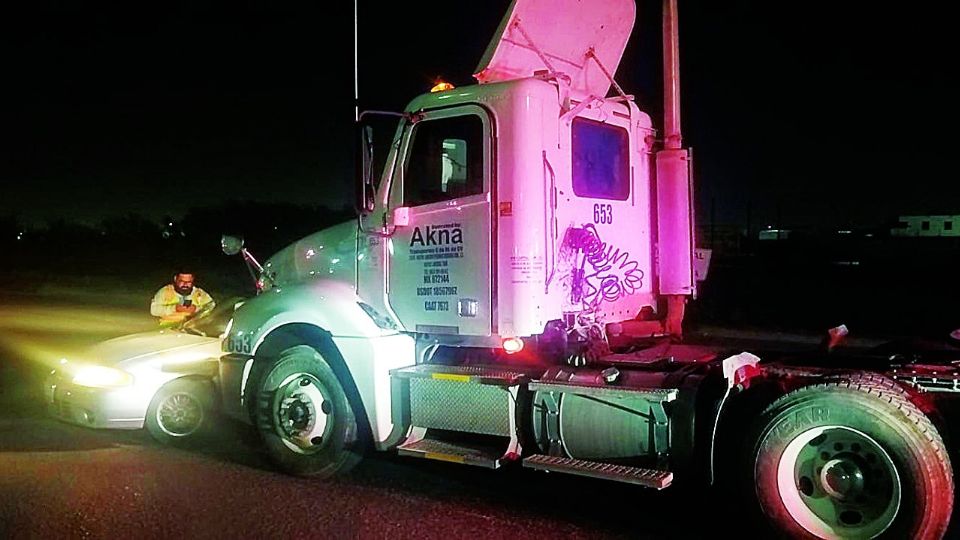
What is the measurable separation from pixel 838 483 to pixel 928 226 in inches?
2453

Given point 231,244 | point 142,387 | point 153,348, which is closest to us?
point 231,244

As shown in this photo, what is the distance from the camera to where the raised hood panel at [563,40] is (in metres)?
6.40

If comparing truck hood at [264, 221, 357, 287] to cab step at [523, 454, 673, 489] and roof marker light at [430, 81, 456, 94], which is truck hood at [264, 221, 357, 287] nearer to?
roof marker light at [430, 81, 456, 94]

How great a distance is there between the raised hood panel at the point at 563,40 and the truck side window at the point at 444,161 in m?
0.41

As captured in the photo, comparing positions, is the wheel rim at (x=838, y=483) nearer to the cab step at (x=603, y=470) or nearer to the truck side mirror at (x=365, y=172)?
the cab step at (x=603, y=470)

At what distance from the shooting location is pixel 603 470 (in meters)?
5.49

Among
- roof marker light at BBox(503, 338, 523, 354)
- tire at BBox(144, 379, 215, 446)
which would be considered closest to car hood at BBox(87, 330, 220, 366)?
tire at BBox(144, 379, 215, 446)

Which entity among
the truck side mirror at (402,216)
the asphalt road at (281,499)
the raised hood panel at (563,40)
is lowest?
the asphalt road at (281,499)

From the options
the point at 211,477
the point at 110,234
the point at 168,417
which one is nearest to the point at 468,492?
the point at 211,477

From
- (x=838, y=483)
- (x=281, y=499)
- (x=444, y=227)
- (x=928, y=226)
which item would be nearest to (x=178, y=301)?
(x=281, y=499)

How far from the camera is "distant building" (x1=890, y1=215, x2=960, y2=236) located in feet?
189

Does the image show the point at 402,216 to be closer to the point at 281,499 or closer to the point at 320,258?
the point at 320,258

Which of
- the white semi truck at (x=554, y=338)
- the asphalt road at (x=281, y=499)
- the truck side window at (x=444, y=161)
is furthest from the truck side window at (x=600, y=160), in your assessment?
the asphalt road at (x=281, y=499)

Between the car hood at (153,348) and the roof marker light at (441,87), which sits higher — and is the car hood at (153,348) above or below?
below
